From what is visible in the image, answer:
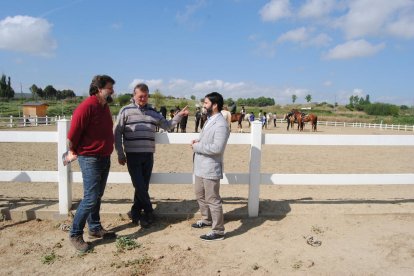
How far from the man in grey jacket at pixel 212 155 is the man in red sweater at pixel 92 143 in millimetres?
992

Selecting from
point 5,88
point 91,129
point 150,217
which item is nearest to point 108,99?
point 91,129

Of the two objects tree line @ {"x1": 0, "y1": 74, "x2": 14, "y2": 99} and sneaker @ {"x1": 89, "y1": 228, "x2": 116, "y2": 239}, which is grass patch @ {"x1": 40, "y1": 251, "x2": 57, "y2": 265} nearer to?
sneaker @ {"x1": 89, "y1": 228, "x2": 116, "y2": 239}

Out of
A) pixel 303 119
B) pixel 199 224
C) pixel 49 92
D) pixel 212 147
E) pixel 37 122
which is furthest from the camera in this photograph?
pixel 49 92

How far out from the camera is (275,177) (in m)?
4.92

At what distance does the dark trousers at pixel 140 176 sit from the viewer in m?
4.24

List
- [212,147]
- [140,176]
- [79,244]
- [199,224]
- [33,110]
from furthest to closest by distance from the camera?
[33,110], [199,224], [140,176], [212,147], [79,244]

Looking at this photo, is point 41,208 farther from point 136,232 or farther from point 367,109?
point 367,109

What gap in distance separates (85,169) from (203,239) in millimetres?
1537

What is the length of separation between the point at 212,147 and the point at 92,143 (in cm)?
125

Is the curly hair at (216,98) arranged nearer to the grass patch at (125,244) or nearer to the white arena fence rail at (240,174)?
the white arena fence rail at (240,174)

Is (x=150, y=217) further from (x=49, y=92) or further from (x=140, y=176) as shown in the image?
(x=49, y=92)

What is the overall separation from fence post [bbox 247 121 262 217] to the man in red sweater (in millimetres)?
1881

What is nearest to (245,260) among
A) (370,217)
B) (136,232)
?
(136,232)

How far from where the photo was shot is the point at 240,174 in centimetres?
482
